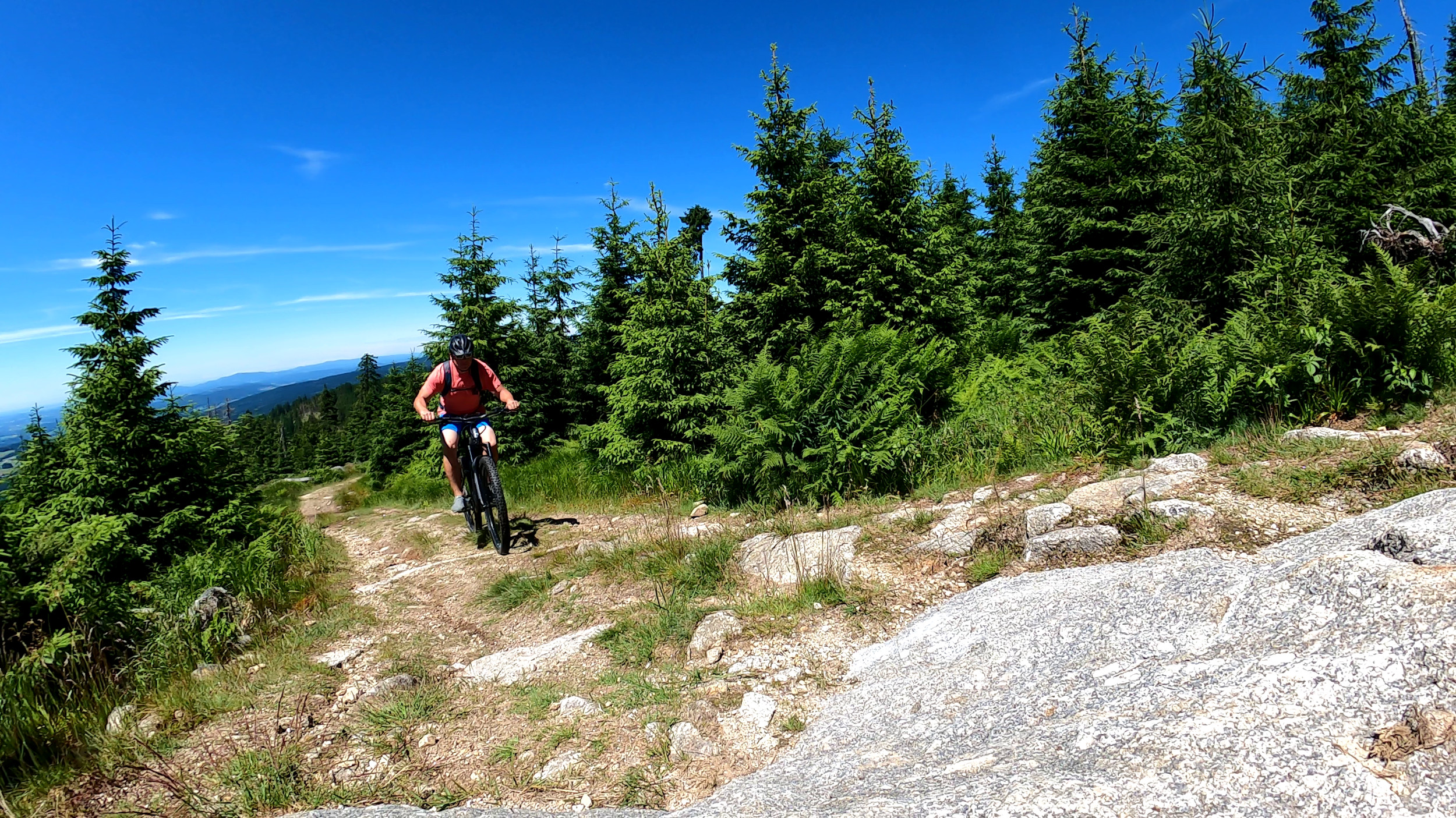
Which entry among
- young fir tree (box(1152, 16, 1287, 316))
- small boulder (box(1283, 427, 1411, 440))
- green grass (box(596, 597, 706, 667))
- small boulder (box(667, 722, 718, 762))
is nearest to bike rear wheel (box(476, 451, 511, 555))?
green grass (box(596, 597, 706, 667))

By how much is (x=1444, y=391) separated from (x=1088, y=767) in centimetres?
569

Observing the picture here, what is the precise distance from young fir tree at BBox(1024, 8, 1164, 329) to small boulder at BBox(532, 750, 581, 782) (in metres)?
12.6

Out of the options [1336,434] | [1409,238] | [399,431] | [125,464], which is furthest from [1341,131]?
[399,431]

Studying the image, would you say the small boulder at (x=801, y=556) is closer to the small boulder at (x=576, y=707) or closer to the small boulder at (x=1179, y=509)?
the small boulder at (x=576, y=707)

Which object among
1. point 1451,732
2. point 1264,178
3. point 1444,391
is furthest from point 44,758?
point 1264,178

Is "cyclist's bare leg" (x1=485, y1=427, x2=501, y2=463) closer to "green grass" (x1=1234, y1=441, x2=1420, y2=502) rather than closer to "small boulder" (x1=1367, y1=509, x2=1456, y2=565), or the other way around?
"green grass" (x1=1234, y1=441, x2=1420, y2=502)

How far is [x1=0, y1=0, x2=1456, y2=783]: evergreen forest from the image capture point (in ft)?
16.8

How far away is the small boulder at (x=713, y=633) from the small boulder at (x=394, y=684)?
5.67ft

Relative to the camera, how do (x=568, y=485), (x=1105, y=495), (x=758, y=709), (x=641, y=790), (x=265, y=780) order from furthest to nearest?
(x=568, y=485), (x=1105, y=495), (x=758, y=709), (x=265, y=780), (x=641, y=790)

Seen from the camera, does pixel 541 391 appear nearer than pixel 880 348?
No

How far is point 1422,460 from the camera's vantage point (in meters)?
3.73

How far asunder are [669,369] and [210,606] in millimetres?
6007

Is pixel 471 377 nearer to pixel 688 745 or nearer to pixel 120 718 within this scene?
pixel 120 718

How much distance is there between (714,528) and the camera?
234 inches
